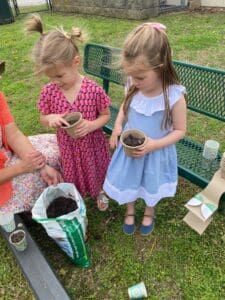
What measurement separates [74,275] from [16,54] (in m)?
5.73

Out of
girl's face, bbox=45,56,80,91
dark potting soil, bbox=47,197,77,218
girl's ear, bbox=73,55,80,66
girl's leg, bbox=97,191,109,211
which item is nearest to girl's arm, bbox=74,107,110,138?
girl's face, bbox=45,56,80,91

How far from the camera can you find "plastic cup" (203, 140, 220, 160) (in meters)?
2.83

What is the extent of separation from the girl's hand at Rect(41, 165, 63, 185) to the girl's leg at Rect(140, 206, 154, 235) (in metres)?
0.78

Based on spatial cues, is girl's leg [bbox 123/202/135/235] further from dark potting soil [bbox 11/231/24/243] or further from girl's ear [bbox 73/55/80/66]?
girl's ear [bbox 73/55/80/66]

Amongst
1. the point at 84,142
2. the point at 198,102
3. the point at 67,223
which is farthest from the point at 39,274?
the point at 198,102

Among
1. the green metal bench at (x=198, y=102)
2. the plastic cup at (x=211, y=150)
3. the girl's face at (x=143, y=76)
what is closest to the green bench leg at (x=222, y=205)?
the green metal bench at (x=198, y=102)

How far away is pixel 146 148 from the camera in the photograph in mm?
2094

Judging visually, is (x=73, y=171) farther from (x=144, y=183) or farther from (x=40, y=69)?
(x=40, y=69)

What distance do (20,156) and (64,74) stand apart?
0.80 m

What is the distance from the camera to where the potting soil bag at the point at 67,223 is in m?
2.14

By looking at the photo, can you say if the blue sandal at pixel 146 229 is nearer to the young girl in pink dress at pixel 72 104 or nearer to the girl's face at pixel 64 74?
the young girl in pink dress at pixel 72 104

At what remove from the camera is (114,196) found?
2.54 meters

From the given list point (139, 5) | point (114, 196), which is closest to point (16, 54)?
point (139, 5)

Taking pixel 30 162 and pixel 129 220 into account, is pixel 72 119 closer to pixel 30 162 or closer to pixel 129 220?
pixel 30 162
